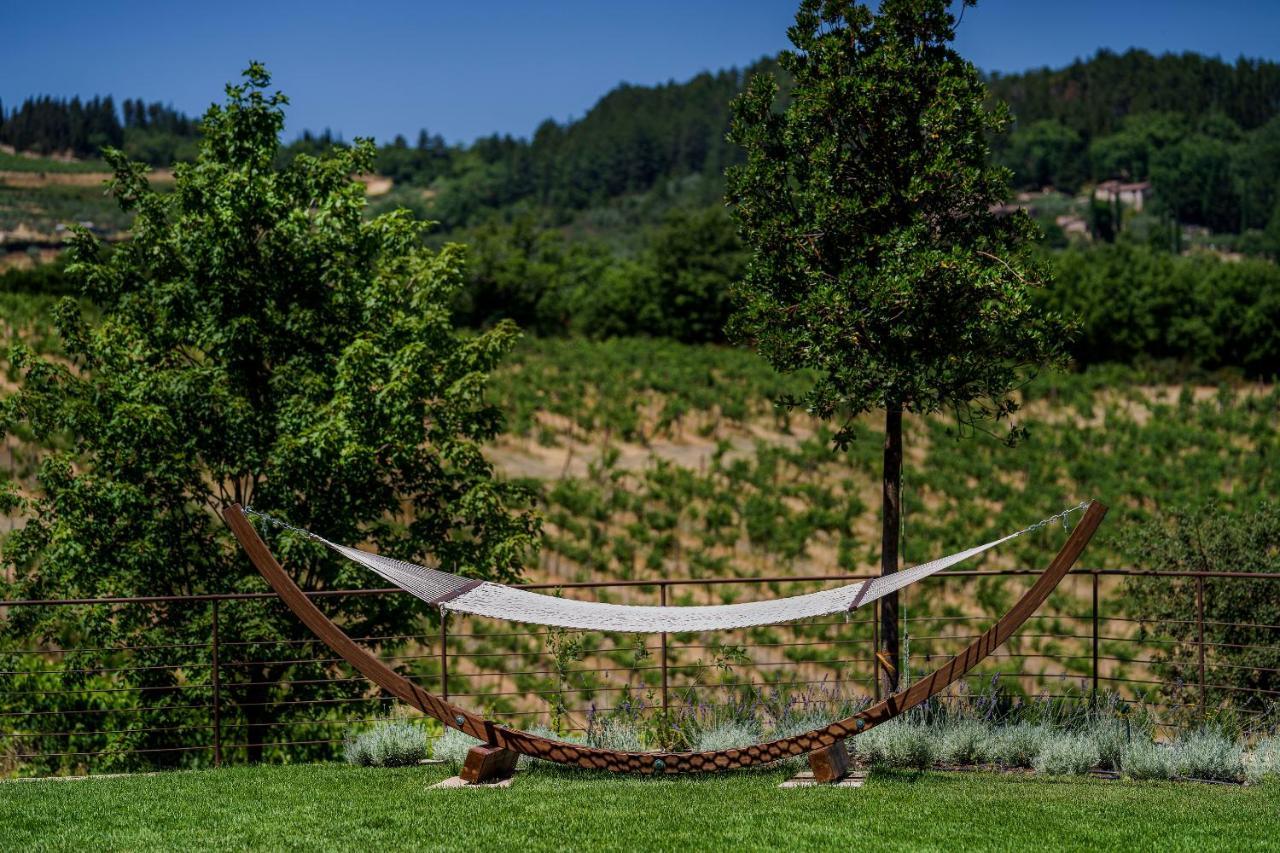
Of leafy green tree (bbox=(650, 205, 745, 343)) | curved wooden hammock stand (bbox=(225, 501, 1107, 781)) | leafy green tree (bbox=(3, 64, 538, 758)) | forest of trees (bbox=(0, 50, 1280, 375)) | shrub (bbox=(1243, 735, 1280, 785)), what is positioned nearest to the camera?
curved wooden hammock stand (bbox=(225, 501, 1107, 781))

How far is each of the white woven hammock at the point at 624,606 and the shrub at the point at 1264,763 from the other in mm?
1889

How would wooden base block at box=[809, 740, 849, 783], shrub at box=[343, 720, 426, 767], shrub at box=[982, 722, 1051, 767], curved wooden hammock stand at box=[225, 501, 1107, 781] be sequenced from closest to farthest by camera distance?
curved wooden hammock stand at box=[225, 501, 1107, 781] < wooden base block at box=[809, 740, 849, 783] < shrub at box=[982, 722, 1051, 767] < shrub at box=[343, 720, 426, 767]

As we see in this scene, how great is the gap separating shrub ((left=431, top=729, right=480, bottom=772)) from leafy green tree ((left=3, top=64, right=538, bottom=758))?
3.92 metres

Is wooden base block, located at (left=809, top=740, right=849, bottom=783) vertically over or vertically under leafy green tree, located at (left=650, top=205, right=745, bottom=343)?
under

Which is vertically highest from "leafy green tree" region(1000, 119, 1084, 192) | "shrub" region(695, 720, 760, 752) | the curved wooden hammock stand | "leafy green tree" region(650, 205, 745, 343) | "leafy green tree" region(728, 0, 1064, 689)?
"leafy green tree" region(1000, 119, 1084, 192)

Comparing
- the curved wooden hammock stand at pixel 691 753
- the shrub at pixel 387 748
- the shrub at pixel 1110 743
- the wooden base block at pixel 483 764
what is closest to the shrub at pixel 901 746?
the curved wooden hammock stand at pixel 691 753

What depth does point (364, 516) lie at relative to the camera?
12.4 m

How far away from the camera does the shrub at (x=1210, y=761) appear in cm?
724

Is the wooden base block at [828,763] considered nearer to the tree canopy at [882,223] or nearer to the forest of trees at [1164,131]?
the tree canopy at [882,223]

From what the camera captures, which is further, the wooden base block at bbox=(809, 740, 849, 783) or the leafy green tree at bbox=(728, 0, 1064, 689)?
the leafy green tree at bbox=(728, 0, 1064, 689)

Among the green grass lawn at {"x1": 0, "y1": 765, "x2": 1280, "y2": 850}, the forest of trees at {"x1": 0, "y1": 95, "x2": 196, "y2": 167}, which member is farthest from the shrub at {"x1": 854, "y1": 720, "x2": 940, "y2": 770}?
the forest of trees at {"x1": 0, "y1": 95, "x2": 196, "y2": 167}

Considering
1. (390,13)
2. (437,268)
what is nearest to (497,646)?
(437,268)

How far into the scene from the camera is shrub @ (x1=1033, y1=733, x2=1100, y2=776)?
7406 mm

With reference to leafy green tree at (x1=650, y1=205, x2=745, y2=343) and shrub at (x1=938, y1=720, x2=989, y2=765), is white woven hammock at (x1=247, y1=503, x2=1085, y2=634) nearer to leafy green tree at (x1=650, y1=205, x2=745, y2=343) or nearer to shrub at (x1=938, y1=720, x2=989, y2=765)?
shrub at (x1=938, y1=720, x2=989, y2=765)
